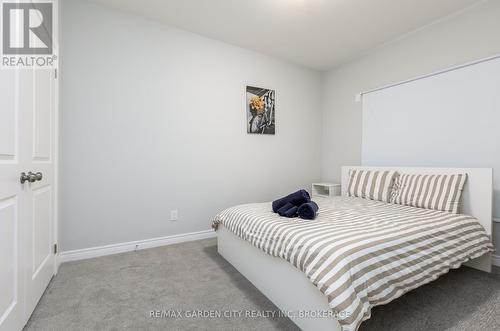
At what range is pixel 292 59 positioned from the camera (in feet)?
12.1

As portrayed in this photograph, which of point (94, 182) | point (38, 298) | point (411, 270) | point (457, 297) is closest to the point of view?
point (411, 270)

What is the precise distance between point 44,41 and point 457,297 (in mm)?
3609

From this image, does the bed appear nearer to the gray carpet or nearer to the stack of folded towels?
the stack of folded towels

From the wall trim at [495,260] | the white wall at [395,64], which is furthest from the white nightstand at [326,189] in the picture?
the wall trim at [495,260]

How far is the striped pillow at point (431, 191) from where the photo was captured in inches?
86.2

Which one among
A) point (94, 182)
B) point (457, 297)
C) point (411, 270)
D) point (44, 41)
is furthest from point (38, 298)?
point (457, 297)

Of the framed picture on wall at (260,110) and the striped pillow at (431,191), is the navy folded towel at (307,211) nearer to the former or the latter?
the striped pillow at (431,191)

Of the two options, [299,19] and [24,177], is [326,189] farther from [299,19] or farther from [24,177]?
[24,177]

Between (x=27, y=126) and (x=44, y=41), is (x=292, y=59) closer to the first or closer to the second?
(x=44, y=41)

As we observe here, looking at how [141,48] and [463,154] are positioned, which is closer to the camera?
[463,154]

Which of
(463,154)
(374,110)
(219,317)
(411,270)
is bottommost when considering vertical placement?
(219,317)

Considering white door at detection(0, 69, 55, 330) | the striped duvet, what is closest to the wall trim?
the striped duvet

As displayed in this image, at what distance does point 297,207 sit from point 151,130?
6.11ft

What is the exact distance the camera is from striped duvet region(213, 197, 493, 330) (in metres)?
1.15
